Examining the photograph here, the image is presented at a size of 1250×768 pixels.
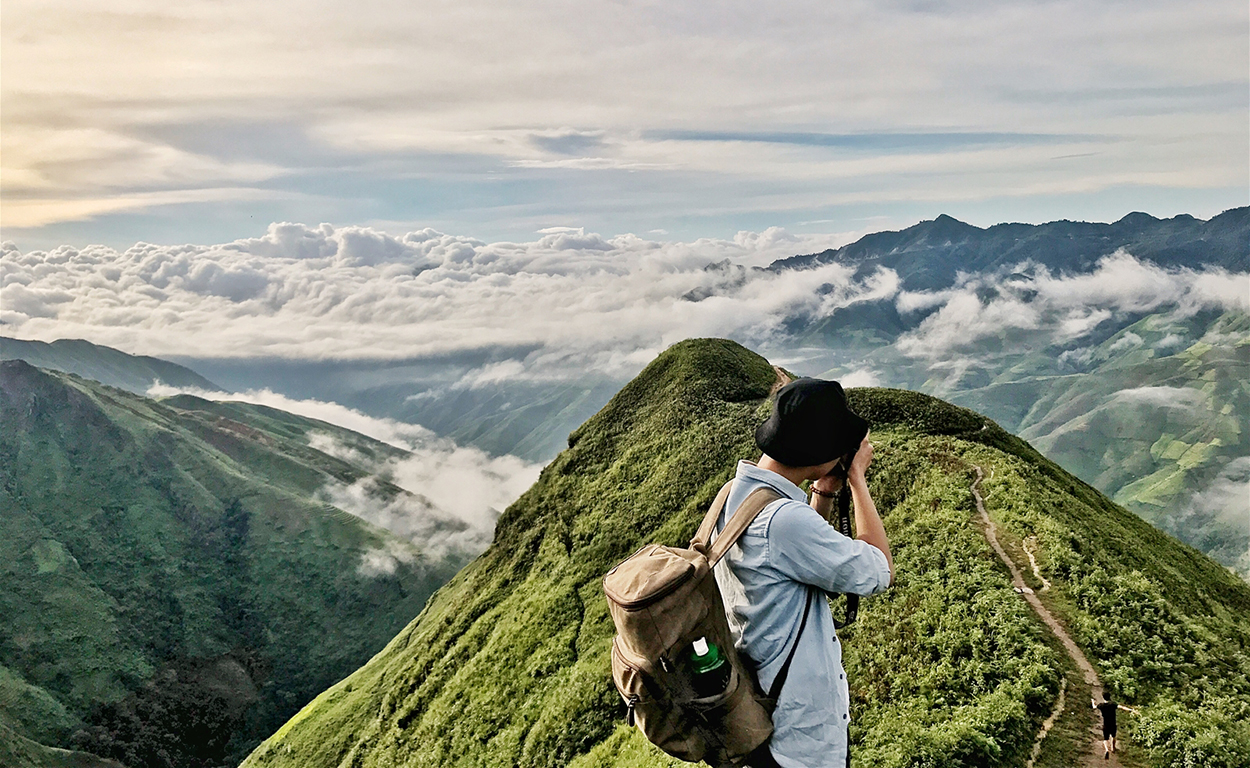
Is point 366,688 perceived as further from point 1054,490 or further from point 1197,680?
point 1197,680

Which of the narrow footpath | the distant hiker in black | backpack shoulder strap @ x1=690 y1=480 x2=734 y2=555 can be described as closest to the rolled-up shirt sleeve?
backpack shoulder strap @ x1=690 y1=480 x2=734 y2=555

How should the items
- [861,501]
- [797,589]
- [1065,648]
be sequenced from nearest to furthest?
[797,589] → [861,501] → [1065,648]

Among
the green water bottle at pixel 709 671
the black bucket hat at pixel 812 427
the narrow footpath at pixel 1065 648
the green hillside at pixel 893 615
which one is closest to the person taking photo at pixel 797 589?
the black bucket hat at pixel 812 427

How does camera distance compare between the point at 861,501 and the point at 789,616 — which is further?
the point at 861,501

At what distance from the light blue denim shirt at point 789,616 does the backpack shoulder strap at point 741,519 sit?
0.26 ft

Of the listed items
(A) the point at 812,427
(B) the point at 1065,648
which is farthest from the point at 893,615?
(A) the point at 812,427

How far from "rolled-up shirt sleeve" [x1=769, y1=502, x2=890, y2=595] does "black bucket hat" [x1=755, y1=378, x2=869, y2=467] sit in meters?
0.54

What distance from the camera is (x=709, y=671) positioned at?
20.1 ft

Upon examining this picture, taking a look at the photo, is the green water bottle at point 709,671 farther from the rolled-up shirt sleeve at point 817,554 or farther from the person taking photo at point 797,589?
the rolled-up shirt sleeve at point 817,554

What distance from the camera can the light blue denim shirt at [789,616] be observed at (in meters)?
5.91

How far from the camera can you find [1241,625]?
2888 cm

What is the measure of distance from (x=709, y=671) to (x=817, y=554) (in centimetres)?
149

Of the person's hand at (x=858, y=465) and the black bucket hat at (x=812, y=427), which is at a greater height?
the black bucket hat at (x=812, y=427)

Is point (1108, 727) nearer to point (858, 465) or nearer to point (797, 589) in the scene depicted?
point (858, 465)
